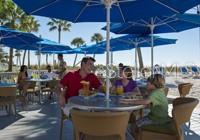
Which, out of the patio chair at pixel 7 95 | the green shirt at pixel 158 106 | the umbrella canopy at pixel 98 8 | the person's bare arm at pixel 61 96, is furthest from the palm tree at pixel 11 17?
the green shirt at pixel 158 106

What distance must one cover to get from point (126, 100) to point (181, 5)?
2032 millimetres

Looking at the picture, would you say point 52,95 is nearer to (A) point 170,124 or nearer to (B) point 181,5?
(B) point 181,5

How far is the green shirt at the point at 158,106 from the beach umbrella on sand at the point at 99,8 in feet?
4.54

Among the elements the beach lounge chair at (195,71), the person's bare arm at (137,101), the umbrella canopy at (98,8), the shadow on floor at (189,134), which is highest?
the umbrella canopy at (98,8)

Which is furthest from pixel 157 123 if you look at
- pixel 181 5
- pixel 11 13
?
pixel 11 13

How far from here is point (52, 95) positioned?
10938 mm

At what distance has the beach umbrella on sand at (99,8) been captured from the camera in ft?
16.5

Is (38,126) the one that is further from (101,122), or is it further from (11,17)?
(11,17)

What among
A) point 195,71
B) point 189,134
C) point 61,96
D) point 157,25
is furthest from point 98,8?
point 195,71

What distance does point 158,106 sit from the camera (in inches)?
153


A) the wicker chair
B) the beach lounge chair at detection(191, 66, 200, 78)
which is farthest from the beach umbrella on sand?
the beach lounge chair at detection(191, 66, 200, 78)

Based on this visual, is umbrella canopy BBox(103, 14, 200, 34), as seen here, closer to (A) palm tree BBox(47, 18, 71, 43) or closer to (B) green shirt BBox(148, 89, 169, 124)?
(B) green shirt BBox(148, 89, 169, 124)

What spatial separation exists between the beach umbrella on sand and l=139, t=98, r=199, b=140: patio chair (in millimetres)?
1715

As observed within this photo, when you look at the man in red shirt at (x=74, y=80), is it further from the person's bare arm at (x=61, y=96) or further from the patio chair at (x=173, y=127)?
the patio chair at (x=173, y=127)
